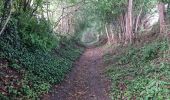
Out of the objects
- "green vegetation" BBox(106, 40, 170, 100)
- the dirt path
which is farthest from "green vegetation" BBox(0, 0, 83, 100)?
"green vegetation" BBox(106, 40, 170, 100)

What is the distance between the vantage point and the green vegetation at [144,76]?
997 centimetres

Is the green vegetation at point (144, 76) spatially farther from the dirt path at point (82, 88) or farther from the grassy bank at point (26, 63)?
the grassy bank at point (26, 63)

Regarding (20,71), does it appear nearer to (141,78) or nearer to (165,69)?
(141,78)

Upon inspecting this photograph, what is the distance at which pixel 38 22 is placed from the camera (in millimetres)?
17000

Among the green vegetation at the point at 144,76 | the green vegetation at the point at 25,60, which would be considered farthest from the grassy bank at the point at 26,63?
the green vegetation at the point at 144,76

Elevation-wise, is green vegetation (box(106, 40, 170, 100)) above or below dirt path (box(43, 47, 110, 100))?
above

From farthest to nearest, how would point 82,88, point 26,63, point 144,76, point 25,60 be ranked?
1. point 82,88
2. point 25,60
3. point 26,63
4. point 144,76

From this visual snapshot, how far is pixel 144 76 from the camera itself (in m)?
12.4

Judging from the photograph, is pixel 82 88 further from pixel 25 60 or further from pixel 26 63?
pixel 25 60

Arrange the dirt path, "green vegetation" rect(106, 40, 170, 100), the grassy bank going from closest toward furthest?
1. "green vegetation" rect(106, 40, 170, 100)
2. the grassy bank
3. the dirt path

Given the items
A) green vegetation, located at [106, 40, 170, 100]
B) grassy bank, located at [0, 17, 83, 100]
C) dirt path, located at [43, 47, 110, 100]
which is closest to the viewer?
green vegetation, located at [106, 40, 170, 100]

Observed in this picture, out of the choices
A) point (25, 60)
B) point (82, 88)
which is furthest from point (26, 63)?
point (82, 88)

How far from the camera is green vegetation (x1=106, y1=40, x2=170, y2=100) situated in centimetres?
997

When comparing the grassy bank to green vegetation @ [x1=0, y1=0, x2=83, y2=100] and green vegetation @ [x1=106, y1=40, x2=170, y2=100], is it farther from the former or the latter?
green vegetation @ [x1=106, y1=40, x2=170, y2=100]
